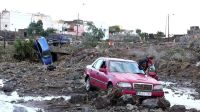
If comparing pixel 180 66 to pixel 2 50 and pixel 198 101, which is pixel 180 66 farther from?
pixel 2 50

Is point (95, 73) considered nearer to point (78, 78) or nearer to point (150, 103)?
point (150, 103)

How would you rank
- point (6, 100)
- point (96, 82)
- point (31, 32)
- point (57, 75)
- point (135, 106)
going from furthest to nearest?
1. point (31, 32)
2. point (57, 75)
3. point (96, 82)
4. point (6, 100)
5. point (135, 106)

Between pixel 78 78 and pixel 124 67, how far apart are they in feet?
29.2

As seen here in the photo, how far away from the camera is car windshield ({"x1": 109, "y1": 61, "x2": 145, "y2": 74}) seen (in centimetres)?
1586

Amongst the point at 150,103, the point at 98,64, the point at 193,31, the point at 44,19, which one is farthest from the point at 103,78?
the point at 44,19

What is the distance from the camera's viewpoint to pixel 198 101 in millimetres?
16750

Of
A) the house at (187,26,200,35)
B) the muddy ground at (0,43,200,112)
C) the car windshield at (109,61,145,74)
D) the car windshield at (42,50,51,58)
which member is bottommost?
the muddy ground at (0,43,200,112)

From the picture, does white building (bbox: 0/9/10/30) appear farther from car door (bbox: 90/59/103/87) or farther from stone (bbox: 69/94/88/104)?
stone (bbox: 69/94/88/104)

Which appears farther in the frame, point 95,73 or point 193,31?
point 193,31

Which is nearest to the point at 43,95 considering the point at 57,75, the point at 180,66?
the point at 57,75

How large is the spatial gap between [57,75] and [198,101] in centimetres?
1164

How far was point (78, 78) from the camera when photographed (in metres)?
24.7

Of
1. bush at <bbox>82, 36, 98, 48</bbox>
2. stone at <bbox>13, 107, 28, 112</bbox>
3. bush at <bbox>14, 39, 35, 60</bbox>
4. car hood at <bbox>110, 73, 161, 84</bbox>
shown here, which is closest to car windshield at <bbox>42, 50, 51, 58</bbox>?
bush at <bbox>14, 39, 35, 60</bbox>

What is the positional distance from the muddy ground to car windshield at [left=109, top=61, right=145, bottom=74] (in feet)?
3.73
